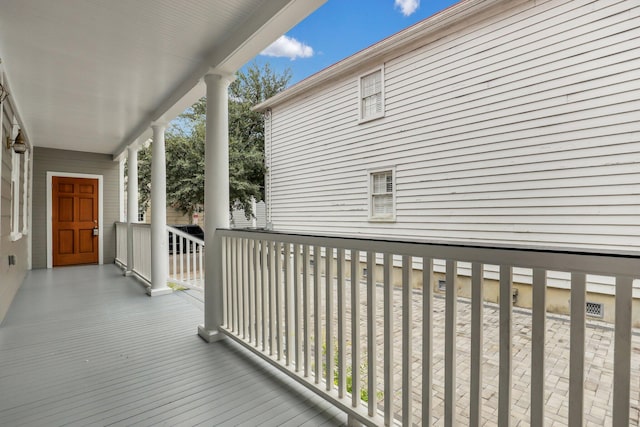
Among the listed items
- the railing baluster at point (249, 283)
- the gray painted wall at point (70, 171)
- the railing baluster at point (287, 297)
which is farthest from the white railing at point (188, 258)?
the gray painted wall at point (70, 171)

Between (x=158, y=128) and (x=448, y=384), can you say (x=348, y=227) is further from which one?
(x=448, y=384)

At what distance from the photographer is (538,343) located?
3.27 ft

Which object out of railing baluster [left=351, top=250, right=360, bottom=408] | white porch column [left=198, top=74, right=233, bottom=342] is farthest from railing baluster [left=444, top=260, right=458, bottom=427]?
white porch column [left=198, top=74, right=233, bottom=342]

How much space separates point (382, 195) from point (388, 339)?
4.94 m

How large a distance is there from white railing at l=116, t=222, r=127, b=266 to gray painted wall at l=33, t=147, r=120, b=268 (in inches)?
12.8

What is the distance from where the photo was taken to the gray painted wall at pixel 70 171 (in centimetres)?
647

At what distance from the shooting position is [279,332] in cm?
213

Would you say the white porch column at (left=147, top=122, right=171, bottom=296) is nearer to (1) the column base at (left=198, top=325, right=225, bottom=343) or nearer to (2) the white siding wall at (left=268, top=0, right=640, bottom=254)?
(1) the column base at (left=198, top=325, right=225, bottom=343)

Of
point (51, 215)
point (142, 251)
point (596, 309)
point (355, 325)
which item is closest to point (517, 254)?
point (355, 325)

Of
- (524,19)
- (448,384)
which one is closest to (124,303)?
(448,384)

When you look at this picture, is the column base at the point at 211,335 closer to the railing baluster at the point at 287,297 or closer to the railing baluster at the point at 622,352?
the railing baluster at the point at 287,297

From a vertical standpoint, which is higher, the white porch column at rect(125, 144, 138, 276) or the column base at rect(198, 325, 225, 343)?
the white porch column at rect(125, 144, 138, 276)

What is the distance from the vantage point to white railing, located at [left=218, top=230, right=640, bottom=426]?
3.03 feet

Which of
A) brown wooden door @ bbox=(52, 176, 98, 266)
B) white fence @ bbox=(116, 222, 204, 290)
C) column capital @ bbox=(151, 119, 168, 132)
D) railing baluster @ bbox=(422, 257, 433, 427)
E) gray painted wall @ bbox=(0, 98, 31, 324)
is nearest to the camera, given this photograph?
railing baluster @ bbox=(422, 257, 433, 427)
